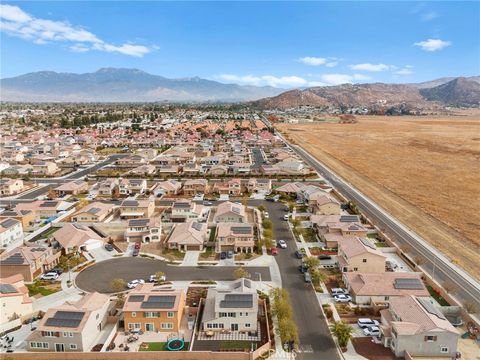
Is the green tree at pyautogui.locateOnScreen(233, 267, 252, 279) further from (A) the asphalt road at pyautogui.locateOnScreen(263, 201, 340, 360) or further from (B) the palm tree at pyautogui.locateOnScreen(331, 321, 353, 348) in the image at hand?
(B) the palm tree at pyautogui.locateOnScreen(331, 321, 353, 348)

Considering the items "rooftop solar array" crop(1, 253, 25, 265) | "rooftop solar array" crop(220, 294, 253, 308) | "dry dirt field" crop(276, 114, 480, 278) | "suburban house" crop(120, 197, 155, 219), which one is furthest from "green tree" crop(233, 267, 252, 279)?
"dry dirt field" crop(276, 114, 480, 278)

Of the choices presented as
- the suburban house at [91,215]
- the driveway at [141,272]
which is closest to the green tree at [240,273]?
the driveway at [141,272]

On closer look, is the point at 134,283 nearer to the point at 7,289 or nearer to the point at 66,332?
the point at 66,332

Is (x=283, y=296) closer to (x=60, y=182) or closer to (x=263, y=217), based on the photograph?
(x=263, y=217)

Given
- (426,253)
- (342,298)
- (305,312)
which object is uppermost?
(426,253)

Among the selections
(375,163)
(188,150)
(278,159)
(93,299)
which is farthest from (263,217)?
(188,150)

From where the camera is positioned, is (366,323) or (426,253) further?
(426,253)

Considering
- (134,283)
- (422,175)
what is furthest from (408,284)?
(422,175)
